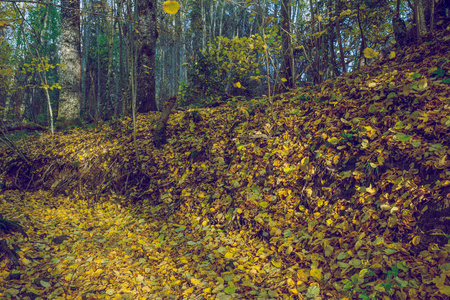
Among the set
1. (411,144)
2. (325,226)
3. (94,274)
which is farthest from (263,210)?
(94,274)

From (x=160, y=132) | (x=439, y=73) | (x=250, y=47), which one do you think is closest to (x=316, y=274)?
(x=439, y=73)

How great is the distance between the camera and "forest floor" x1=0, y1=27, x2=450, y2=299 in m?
2.04

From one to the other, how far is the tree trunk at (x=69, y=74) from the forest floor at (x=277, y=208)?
2901 millimetres

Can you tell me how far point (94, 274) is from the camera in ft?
8.39

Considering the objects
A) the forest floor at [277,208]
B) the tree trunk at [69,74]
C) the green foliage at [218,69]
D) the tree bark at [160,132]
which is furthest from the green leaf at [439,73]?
the tree trunk at [69,74]

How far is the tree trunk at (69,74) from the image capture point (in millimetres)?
6992

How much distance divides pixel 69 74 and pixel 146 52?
8.93ft

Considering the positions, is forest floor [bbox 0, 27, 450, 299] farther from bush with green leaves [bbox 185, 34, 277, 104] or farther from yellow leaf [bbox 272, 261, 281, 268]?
bush with green leaves [bbox 185, 34, 277, 104]

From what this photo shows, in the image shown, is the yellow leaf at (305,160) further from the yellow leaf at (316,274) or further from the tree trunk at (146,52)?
the tree trunk at (146,52)

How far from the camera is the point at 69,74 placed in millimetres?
7051

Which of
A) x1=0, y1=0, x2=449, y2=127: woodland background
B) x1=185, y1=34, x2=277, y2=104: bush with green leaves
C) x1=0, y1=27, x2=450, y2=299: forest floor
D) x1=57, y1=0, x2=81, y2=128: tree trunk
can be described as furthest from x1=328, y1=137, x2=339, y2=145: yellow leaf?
x1=57, y1=0, x2=81, y2=128: tree trunk

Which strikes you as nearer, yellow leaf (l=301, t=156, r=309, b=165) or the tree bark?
yellow leaf (l=301, t=156, r=309, b=165)

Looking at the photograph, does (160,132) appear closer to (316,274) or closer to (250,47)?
(250,47)

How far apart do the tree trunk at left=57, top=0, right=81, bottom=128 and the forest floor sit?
2.90m
